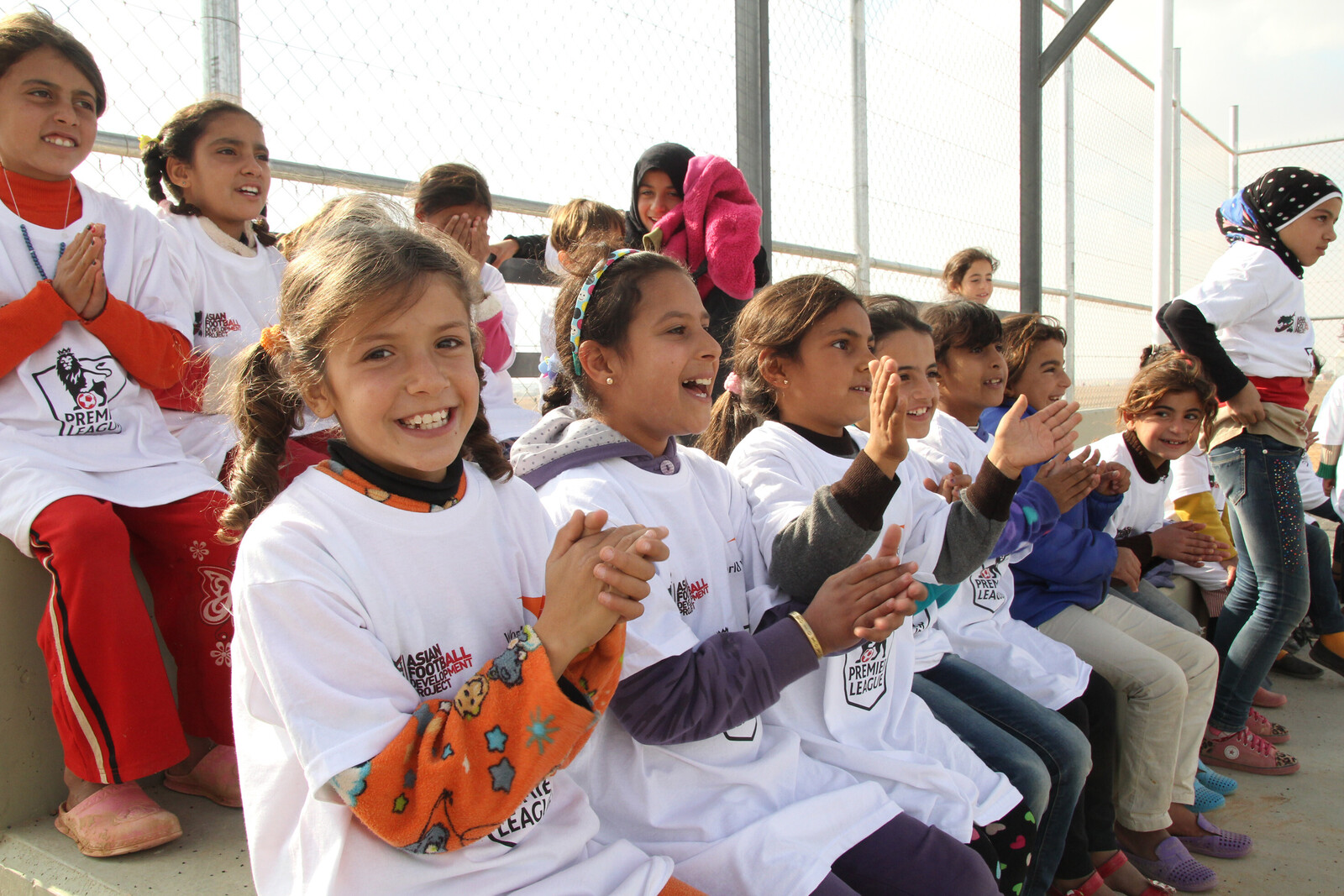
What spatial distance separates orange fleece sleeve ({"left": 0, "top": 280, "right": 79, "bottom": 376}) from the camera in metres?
1.88

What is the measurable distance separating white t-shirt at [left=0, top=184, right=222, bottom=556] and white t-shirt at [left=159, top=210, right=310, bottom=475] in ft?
0.35

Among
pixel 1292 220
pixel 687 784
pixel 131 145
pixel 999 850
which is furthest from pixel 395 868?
pixel 1292 220

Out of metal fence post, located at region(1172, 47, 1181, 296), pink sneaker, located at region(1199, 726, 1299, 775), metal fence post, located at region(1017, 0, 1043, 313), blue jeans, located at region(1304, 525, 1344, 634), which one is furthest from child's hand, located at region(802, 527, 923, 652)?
metal fence post, located at region(1172, 47, 1181, 296)

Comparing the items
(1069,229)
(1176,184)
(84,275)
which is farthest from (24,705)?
(1176,184)

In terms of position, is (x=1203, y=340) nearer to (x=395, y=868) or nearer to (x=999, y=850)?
(x=999, y=850)

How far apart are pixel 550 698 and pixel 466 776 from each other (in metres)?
0.13

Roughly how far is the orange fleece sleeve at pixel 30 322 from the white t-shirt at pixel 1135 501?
3214 mm

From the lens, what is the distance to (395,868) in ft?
3.61

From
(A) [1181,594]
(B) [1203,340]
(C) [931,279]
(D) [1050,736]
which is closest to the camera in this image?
(D) [1050,736]

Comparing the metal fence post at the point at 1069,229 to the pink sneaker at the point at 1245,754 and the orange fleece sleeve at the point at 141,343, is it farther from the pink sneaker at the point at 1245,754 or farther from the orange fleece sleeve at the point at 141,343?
the orange fleece sleeve at the point at 141,343

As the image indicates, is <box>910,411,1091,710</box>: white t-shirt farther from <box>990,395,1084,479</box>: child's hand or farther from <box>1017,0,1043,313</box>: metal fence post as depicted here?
<box>1017,0,1043,313</box>: metal fence post

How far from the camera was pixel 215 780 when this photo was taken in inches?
75.7

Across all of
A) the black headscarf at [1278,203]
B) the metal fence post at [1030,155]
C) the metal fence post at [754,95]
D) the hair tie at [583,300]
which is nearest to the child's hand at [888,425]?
the hair tie at [583,300]

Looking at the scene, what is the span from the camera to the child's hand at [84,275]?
1.96 meters
